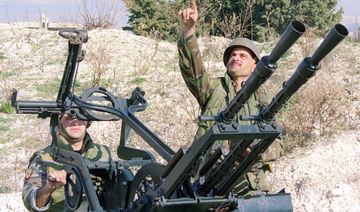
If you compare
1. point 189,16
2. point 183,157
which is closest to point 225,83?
point 189,16

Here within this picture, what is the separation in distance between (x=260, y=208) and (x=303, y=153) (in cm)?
472

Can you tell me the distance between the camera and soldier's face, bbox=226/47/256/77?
4348 mm

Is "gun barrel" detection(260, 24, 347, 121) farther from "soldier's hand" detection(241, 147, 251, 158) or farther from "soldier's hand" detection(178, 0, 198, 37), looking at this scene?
"soldier's hand" detection(178, 0, 198, 37)

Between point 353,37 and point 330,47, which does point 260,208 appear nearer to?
point 330,47

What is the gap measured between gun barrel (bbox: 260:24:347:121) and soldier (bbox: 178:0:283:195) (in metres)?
1.16

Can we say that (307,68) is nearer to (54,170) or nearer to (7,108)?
(54,170)

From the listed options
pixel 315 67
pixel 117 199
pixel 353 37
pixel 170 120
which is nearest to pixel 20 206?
pixel 117 199

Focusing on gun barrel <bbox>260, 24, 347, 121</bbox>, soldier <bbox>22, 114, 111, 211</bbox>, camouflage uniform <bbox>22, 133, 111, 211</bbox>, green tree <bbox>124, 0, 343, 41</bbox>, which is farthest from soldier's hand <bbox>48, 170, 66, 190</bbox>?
green tree <bbox>124, 0, 343, 41</bbox>

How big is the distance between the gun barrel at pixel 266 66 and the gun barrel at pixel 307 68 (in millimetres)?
127

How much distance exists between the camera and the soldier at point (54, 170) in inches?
161

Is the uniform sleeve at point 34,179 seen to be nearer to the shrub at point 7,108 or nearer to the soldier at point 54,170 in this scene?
the soldier at point 54,170

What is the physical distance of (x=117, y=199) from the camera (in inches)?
167

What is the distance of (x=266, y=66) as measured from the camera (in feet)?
8.78

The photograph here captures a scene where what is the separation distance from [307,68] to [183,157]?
100 centimetres
